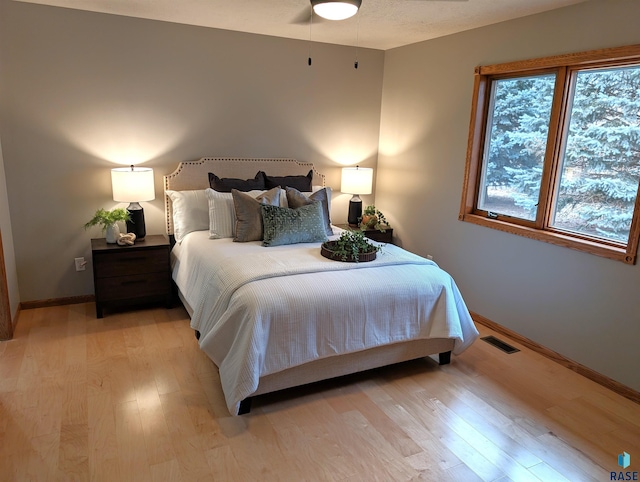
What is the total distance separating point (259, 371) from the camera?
2395 mm

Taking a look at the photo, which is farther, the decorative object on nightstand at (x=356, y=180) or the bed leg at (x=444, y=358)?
the decorative object on nightstand at (x=356, y=180)

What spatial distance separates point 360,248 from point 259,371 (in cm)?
111

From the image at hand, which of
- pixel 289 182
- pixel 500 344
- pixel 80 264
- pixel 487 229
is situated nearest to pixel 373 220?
pixel 289 182

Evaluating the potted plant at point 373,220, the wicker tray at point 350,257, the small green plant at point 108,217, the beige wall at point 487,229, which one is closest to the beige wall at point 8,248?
the small green plant at point 108,217

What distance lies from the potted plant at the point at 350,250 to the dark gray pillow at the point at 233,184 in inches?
45.8

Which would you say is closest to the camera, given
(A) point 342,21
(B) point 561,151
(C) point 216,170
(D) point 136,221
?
(B) point 561,151

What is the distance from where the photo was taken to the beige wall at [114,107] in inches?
137

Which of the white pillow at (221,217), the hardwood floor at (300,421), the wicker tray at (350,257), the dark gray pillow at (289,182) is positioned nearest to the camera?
the hardwood floor at (300,421)

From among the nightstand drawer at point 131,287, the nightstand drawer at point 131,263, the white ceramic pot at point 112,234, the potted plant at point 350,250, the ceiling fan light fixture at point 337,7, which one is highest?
the ceiling fan light fixture at point 337,7

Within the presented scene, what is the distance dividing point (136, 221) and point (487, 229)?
2863 mm

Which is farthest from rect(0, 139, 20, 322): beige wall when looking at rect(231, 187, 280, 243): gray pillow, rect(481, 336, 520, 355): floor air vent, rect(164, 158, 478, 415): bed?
rect(481, 336, 520, 355): floor air vent

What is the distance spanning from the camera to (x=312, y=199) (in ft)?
12.4

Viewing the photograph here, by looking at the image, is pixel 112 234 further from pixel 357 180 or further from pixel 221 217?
pixel 357 180

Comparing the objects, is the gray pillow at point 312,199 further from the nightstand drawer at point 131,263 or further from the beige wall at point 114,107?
the nightstand drawer at point 131,263
